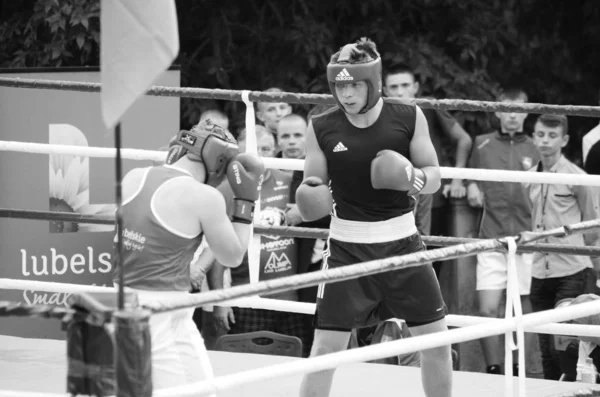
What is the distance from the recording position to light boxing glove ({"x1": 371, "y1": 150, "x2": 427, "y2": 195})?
3.78m

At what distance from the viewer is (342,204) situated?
4.04m

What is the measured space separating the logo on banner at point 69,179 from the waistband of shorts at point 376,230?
2135mm

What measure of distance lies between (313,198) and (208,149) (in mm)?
506

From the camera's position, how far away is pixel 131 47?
266 centimetres

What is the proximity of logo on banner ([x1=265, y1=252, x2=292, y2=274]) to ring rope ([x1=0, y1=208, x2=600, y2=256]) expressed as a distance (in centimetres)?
105

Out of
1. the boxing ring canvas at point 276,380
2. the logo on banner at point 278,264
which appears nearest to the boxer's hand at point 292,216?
the logo on banner at point 278,264

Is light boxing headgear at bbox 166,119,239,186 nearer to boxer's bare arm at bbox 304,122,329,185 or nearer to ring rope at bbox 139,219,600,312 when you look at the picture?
boxer's bare arm at bbox 304,122,329,185

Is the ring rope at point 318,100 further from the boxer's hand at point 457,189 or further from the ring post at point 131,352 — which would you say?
the ring post at point 131,352

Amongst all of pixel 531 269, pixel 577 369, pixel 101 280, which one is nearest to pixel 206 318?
pixel 101 280

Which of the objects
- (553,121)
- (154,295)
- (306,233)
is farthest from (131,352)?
(553,121)

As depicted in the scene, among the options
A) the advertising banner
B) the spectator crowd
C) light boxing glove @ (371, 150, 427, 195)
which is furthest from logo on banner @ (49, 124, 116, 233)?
light boxing glove @ (371, 150, 427, 195)

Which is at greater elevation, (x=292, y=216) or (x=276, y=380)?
(x=292, y=216)

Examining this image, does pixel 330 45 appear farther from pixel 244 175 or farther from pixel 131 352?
pixel 131 352

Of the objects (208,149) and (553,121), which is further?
(553,121)
